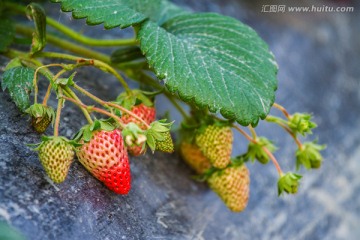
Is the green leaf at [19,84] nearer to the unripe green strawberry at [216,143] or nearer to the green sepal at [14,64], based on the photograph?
the green sepal at [14,64]

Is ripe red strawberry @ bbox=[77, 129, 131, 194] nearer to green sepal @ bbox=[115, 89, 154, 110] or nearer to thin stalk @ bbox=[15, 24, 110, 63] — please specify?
green sepal @ bbox=[115, 89, 154, 110]

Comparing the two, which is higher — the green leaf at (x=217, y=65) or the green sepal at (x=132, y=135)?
the green leaf at (x=217, y=65)

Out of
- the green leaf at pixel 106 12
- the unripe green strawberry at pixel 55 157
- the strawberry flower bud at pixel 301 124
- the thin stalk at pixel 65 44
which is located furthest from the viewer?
the thin stalk at pixel 65 44

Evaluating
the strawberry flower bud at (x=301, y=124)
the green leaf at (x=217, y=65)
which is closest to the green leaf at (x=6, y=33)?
the green leaf at (x=217, y=65)

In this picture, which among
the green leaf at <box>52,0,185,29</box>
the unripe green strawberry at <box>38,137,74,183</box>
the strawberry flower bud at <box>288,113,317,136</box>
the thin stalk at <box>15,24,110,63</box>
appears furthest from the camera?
the thin stalk at <box>15,24,110,63</box>

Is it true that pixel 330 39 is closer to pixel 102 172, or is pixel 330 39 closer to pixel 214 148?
pixel 214 148

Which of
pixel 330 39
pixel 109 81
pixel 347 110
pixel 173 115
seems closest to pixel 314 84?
pixel 347 110

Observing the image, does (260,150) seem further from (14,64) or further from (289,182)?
(14,64)

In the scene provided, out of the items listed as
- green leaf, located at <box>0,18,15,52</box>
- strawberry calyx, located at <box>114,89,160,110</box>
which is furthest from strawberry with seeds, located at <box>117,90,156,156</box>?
green leaf, located at <box>0,18,15,52</box>
